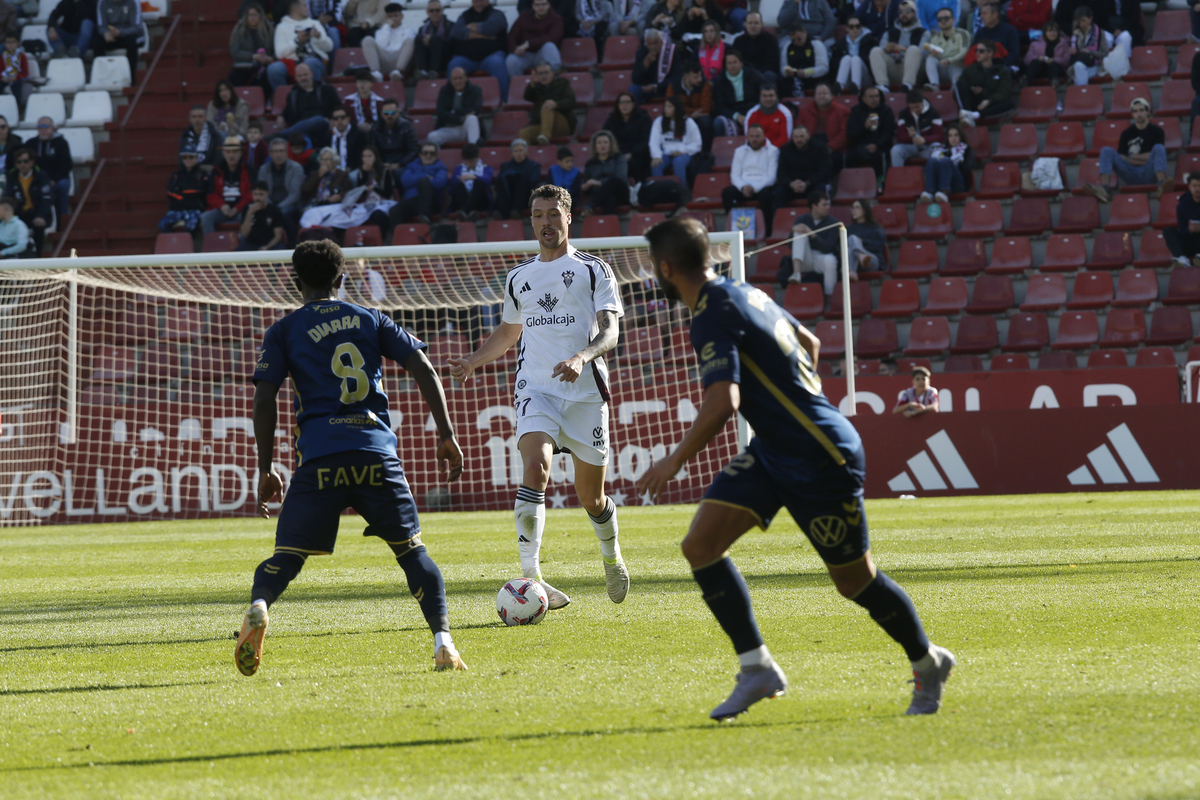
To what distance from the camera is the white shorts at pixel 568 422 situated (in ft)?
22.7

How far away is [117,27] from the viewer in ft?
78.3

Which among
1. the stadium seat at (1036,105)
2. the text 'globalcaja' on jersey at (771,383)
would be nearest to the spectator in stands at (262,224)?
the stadium seat at (1036,105)

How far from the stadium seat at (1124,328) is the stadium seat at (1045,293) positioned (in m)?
0.71

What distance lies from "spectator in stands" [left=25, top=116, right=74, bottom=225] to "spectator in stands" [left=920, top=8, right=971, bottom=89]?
13709mm

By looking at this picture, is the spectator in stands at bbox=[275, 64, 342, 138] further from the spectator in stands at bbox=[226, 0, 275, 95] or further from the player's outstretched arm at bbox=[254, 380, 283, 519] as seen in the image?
the player's outstretched arm at bbox=[254, 380, 283, 519]

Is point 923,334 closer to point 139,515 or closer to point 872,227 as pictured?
point 872,227

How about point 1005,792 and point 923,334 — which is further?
point 923,334

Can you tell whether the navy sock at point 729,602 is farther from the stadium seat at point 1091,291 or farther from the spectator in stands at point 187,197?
the spectator in stands at point 187,197

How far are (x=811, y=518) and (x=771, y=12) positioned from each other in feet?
63.5

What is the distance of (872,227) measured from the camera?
1841cm

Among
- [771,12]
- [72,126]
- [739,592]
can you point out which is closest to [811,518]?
[739,592]

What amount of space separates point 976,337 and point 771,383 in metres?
14.4

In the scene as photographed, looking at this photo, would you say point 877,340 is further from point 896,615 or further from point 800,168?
point 896,615

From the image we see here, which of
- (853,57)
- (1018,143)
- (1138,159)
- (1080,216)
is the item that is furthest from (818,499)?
(853,57)
